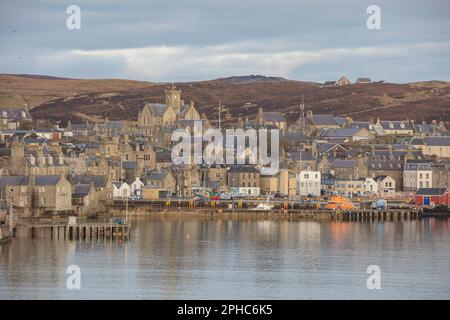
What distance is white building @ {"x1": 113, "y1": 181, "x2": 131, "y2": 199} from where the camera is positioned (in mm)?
98062

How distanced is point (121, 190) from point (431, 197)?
939 inches

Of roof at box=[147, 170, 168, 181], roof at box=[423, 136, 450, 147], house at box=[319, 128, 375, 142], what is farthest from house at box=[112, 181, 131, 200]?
roof at box=[423, 136, 450, 147]

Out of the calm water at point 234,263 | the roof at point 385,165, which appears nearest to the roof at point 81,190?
the calm water at point 234,263

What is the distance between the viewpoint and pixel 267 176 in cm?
10650

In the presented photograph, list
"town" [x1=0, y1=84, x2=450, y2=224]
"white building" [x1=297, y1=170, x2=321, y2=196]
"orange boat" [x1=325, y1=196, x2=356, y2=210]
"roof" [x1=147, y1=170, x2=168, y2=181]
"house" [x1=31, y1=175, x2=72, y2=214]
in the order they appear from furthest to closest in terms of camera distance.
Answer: "white building" [x1=297, y1=170, x2=321, y2=196] < "roof" [x1=147, y1=170, x2=168, y2=181] < "orange boat" [x1=325, y1=196, x2=356, y2=210] < "town" [x1=0, y1=84, x2=450, y2=224] < "house" [x1=31, y1=175, x2=72, y2=214]

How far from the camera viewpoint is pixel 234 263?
65438 mm

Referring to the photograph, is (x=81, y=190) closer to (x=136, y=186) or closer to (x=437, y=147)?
(x=136, y=186)

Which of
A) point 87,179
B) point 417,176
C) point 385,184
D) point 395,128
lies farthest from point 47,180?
point 395,128

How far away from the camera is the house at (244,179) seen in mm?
104812
